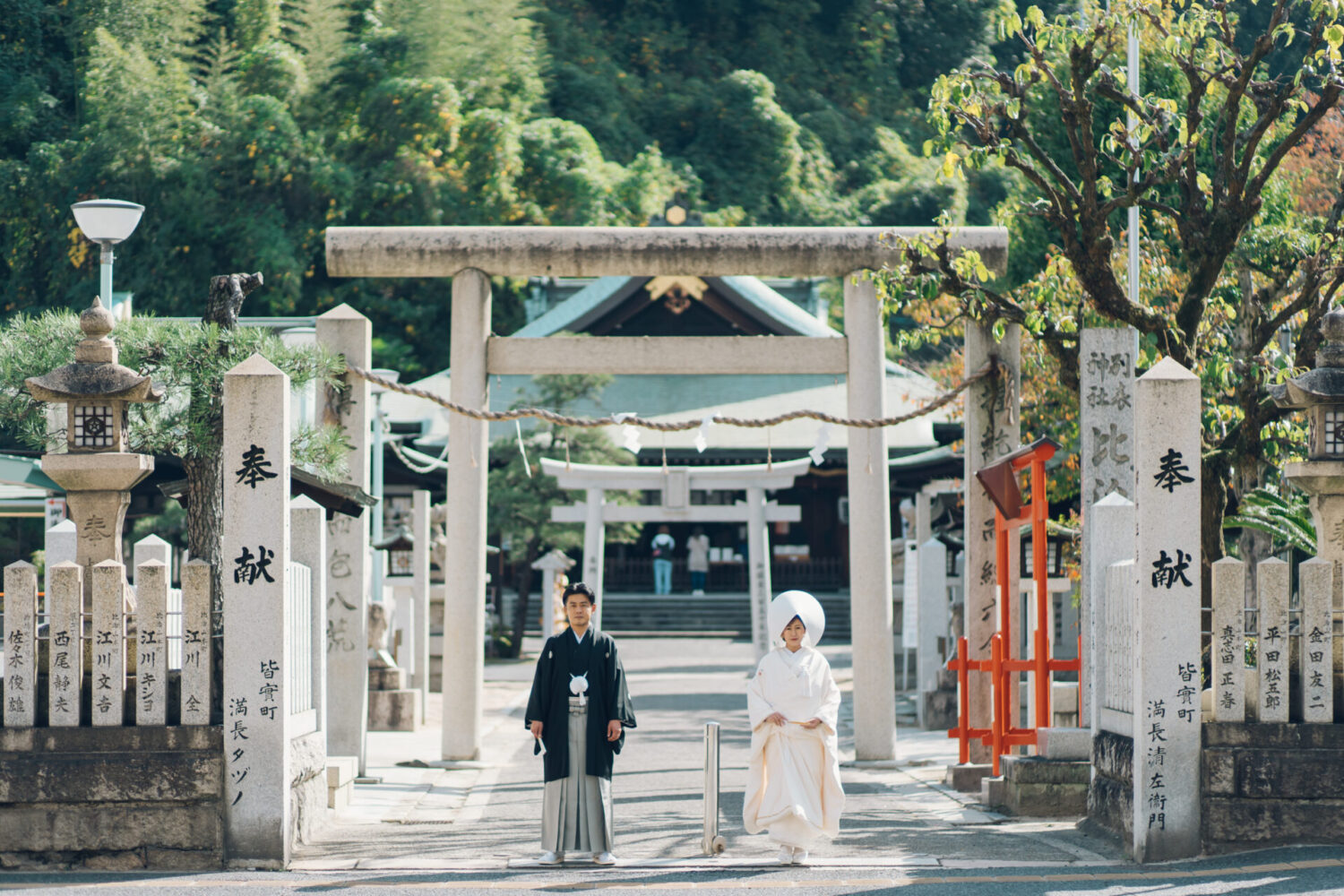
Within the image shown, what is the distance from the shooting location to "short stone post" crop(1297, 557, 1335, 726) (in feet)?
28.4

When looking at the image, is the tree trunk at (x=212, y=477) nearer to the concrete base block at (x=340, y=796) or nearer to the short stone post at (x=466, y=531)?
the concrete base block at (x=340, y=796)

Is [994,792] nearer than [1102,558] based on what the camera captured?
No

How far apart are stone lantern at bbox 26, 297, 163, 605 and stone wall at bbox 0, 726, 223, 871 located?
1.43 metres

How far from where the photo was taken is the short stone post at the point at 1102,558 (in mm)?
9820

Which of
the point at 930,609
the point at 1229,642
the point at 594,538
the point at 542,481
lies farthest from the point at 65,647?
the point at 542,481

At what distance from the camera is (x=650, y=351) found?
44.3 ft

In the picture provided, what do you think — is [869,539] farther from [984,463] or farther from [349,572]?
[349,572]

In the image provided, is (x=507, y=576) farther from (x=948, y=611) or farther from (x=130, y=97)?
(x=948, y=611)

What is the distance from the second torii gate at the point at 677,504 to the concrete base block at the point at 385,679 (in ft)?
13.2

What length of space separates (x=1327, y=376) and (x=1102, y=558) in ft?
5.74

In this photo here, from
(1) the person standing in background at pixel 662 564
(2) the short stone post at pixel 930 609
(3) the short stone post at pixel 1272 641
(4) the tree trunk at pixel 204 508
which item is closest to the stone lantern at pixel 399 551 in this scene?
(2) the short stone post at pixel 930 609

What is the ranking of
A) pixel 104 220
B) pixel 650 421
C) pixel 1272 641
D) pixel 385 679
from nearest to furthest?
pixel 1272 641
pixel 104 220
pixel 650 421
pixel 385 679

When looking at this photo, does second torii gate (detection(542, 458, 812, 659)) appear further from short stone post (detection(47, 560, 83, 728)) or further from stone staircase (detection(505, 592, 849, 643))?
short stone post (detection(47, 560, 83, 728))

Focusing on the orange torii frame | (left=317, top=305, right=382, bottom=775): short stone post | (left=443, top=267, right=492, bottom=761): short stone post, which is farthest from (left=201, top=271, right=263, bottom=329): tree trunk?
the orange torii frame
